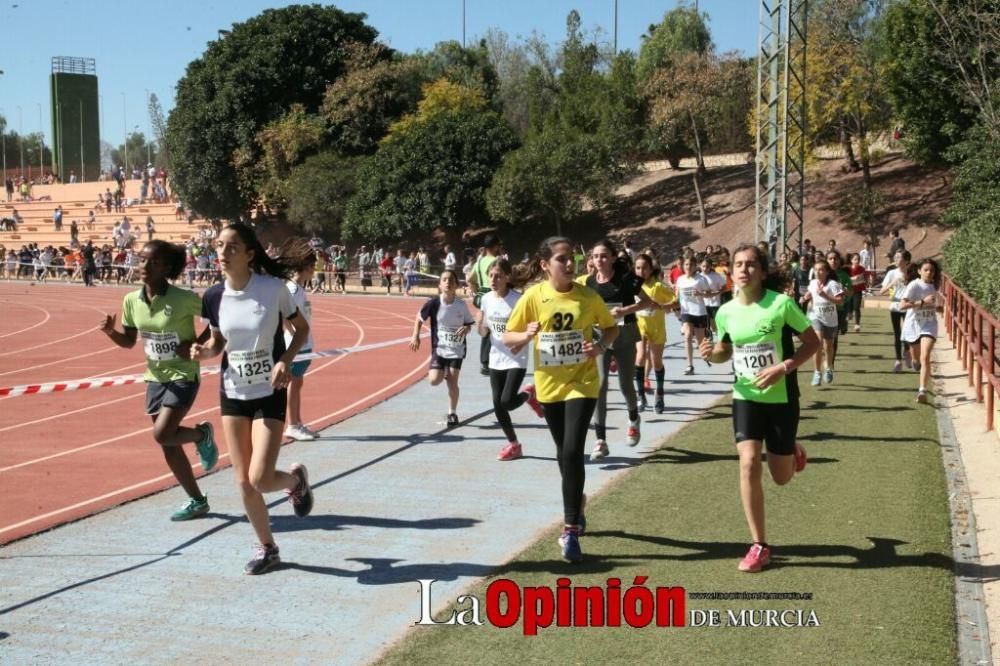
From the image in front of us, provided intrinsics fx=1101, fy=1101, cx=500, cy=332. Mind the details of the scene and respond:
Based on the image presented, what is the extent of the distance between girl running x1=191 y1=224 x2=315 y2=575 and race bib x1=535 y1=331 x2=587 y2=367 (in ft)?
5.08

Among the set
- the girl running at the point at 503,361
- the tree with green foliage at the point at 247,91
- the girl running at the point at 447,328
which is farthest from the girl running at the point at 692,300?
the tree with green foliage at the point at 247,91

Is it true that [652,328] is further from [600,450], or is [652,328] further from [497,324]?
[600,450]

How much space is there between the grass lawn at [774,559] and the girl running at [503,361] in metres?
1.22

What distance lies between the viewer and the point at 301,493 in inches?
287

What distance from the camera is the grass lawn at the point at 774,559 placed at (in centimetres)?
536

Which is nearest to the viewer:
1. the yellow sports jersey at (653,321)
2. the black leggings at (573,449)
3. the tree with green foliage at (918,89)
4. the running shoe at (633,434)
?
the black leggings at (573,449)

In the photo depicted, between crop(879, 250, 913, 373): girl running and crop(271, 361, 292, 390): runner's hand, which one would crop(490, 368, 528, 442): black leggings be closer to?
crop(271, 361, 292, 390): runner's hand

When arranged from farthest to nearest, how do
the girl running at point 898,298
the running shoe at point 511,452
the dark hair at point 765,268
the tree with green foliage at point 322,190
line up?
the tree with green foliage at point 322,190
the girl running at point 898,298
the running shoe at point 511,452
the dark hair at point 765,268

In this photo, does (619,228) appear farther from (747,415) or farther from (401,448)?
(747,415)

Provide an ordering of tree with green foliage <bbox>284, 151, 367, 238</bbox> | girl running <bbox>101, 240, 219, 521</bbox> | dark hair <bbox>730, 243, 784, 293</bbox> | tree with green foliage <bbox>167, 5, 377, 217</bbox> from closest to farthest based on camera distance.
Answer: dark hair <bbox>730, 243, 784, 293</bbox>
girl running <bbox>101, 240, 219, 521</bbox>
tree with green foliage <bbox>284, 151, 367, 238</bbox>
tree with green foliage <bbox>167, 5, 377, 217</bbox>

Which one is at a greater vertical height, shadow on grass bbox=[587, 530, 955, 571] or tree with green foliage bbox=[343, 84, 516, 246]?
tree with green foliage bbox=[343, 84, 516, 246]

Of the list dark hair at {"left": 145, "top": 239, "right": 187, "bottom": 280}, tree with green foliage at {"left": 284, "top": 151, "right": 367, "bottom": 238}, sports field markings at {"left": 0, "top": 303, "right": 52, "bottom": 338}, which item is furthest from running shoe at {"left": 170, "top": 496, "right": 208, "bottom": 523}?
tree with green foliage at {"left": 284, "top": 151, "right": 367, "bottom": 238}

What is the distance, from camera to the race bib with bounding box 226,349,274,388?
21.4 ft

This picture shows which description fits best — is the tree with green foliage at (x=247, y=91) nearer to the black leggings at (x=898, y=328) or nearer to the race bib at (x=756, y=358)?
the black leggings at (x=898, y=328)
